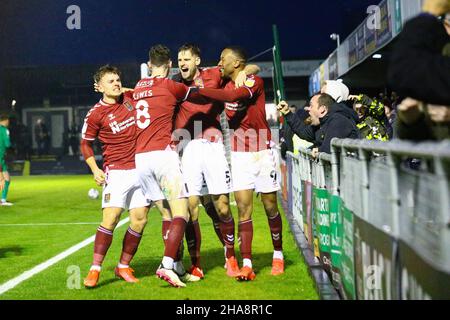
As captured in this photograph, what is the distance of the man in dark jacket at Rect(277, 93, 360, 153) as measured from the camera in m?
6.58

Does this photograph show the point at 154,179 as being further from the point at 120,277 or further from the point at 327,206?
the point at 327,206

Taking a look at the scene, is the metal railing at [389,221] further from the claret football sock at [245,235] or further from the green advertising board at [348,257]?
the claret football sock at [245,235]

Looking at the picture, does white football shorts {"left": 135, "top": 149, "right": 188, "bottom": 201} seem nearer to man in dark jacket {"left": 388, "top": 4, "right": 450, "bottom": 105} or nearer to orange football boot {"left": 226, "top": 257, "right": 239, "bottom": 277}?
orange football boot {"left": 226, "top": 257, "right": 239, "bottom": 277}

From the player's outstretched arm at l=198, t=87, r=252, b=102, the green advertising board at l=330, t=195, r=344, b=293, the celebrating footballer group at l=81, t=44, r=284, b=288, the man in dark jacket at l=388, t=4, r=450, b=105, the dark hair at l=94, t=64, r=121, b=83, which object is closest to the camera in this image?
the man in dark jacket at l=388, t=4, r=450, b=105

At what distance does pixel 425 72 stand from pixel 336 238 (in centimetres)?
260

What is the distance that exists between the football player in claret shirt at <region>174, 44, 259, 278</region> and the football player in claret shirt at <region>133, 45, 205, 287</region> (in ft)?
1.15

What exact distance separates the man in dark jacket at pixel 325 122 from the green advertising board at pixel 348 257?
5.83ft

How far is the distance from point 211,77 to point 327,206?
1.81 meters

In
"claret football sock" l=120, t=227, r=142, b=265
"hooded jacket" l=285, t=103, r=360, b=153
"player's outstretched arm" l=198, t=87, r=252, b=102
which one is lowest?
"claret football sock" l=120, t=227, r=142, b=265

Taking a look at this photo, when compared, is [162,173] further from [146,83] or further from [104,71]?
[104,71]

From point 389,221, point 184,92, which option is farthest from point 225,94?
point 389,221

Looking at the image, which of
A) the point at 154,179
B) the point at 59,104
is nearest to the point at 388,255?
the point at 154,179

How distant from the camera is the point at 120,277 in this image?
6.84 m

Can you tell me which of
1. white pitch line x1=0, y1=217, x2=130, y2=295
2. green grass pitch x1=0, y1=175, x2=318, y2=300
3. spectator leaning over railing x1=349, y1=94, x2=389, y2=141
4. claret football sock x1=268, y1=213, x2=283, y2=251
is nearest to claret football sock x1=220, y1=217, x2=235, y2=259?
green grass pitch x1=0, y1=175, x2=318, y2=300
